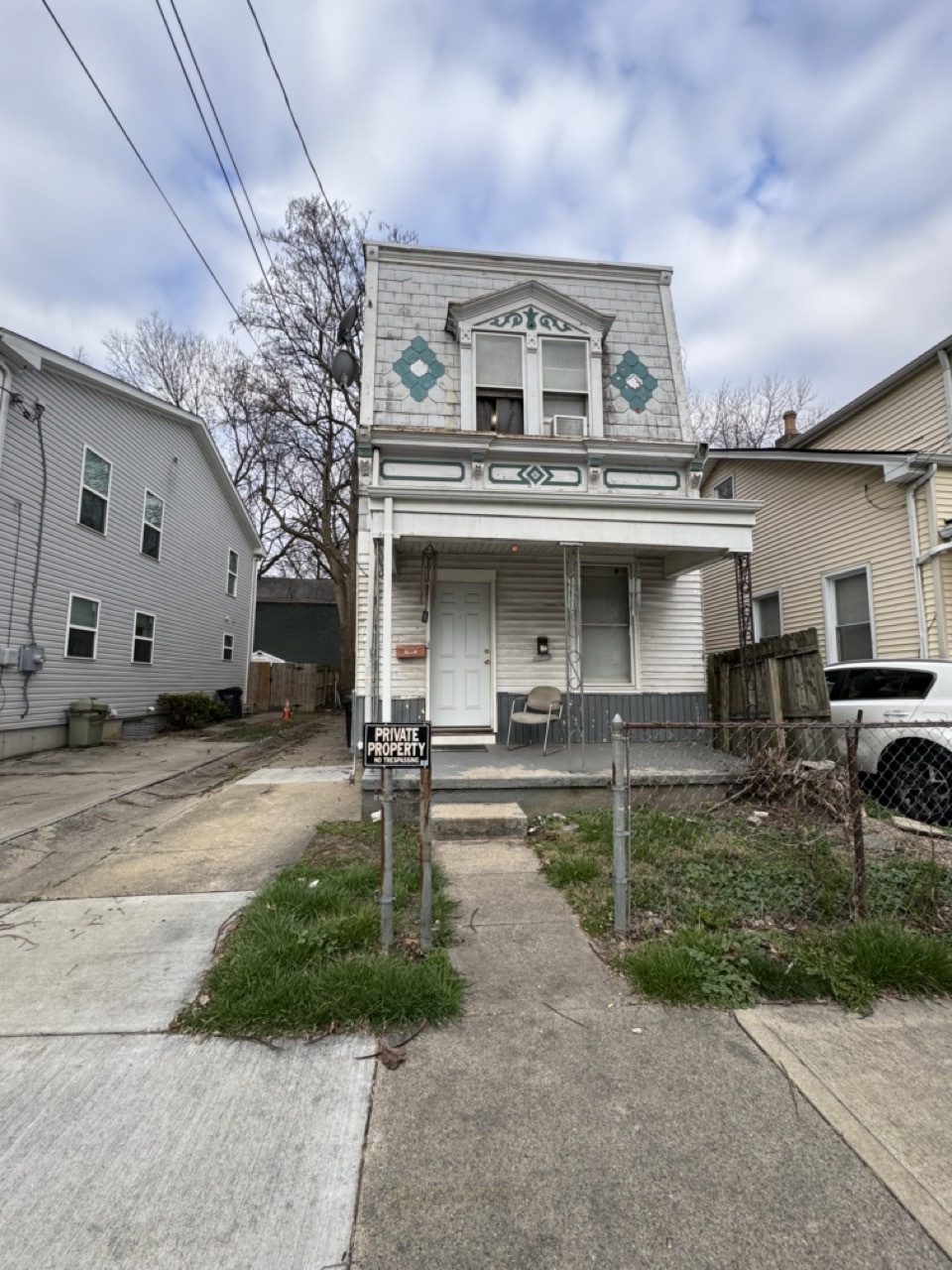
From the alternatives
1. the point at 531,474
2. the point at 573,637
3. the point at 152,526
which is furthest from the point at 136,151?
the point at 152,526

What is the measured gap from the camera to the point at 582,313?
28.2ft

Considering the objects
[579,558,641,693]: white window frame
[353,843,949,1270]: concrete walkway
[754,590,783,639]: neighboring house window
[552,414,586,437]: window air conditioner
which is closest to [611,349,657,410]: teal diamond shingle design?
[552,414,586,437]: window air conditioner

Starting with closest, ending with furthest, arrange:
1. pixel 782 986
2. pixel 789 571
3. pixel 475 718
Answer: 1. pixel 782 986
2. pixel 475 718
3. pixel 789 571

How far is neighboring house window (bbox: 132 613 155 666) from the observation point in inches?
507

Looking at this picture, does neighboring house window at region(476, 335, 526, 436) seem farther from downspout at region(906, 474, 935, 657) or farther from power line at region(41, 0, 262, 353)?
downspout at region(906, 474, 935, 657)

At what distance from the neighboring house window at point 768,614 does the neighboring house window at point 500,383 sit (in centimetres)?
636

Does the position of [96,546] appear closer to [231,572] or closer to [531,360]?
[231,572]

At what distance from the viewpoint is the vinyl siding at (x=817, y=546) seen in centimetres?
885

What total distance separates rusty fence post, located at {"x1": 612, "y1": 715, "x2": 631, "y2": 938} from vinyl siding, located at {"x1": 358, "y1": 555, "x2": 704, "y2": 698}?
186 inches

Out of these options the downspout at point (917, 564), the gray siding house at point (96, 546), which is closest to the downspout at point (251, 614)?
the gray siding house at point (96, 546)

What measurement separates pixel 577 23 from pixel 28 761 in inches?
462

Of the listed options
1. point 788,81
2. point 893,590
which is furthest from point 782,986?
point 788,81

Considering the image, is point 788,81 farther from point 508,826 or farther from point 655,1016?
point 655,1016

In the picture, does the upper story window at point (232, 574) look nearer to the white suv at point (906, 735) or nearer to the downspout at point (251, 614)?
the downspout at point (251, 614)
